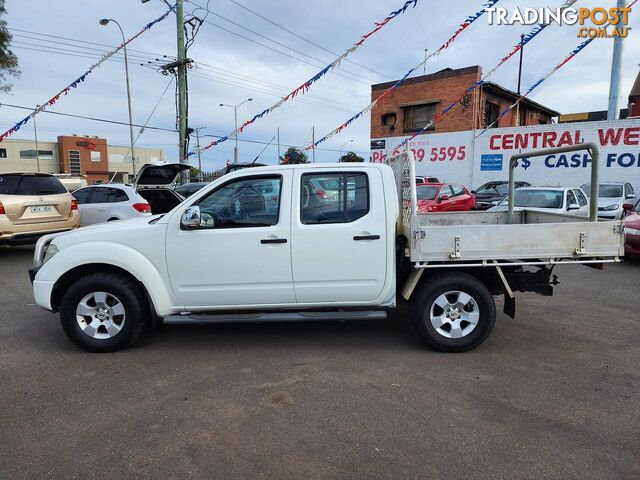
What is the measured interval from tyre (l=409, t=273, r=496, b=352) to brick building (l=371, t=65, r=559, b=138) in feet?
78.7

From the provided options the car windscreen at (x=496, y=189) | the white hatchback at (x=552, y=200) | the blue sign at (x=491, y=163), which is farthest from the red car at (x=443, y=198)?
the blue sign at (x=491, y=163)

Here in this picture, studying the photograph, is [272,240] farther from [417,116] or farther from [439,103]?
[417,116]

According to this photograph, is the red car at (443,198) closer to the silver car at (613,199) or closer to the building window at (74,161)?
the silver car at (613,199)

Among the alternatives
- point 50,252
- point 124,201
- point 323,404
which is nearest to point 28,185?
point 124,201

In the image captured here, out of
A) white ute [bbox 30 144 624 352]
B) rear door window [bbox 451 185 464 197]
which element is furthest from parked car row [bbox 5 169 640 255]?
white ute [bbox 30 144 624 352]

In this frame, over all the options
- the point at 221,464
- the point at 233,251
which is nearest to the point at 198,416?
the point at 221,464

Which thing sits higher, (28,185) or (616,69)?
(616,69)

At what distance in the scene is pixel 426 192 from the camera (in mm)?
13930

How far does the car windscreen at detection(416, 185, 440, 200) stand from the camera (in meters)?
13.6

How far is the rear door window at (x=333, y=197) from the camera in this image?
4281 mm

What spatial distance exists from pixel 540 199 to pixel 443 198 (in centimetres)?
310

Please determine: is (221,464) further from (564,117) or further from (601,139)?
(564,117)

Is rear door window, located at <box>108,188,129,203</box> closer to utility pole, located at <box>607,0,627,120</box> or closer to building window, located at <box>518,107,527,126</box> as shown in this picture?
utility pole, located at <box>607,0,627,120</box>

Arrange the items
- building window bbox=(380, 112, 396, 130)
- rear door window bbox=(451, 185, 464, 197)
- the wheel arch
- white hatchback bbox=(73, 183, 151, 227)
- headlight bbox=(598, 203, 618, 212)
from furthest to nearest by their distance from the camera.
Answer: building window bbox=(380, 112, 396, 130)
rear door window bbox=(451, 185, 464, 197)
headlight bbox=(598, 203, 618, 212)
white hatchback bbox=(73, 183, 151, 227)
the wheel arch
